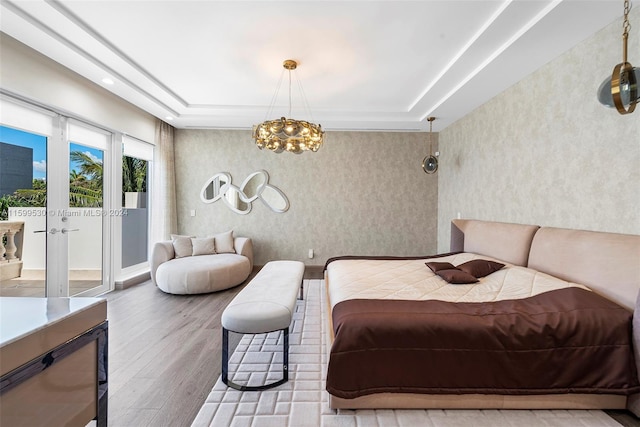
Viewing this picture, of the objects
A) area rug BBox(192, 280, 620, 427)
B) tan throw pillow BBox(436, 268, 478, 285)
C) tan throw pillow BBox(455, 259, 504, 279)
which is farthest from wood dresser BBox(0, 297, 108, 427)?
tan throw pillow BBox(455, 259, 504, 279)

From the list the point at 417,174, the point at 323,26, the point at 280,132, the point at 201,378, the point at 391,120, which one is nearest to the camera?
the point at 201,378

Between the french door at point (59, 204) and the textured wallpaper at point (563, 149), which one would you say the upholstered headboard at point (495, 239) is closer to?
the textured wallpaper at point (563, 149)

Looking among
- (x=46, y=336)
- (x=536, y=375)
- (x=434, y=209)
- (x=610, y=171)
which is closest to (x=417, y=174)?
(x=434, y=209)

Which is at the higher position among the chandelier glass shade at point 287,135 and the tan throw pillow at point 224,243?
the chandelier glass shade at point 287,135

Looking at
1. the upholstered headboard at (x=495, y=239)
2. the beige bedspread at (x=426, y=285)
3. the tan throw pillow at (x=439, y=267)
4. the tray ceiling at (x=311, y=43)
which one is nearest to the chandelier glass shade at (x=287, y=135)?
the tray ceiling at (x=311, y=43)

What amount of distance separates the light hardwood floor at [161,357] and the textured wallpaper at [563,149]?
10.7 feet

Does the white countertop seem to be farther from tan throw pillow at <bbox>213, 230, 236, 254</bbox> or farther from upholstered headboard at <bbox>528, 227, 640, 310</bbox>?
tan throw pillow at <bbox>213, 230, 236, 254</bbox>

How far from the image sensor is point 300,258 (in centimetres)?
532

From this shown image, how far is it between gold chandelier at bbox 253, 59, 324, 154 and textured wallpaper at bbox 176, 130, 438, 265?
87.2 inches

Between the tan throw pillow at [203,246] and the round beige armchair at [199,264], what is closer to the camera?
the round beige armchair at [199,264]

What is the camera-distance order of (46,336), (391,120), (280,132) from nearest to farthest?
(46,336) → (280,132) → (391,120)

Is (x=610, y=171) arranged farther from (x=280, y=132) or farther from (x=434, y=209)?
(x=434, y=209)

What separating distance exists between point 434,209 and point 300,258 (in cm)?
267

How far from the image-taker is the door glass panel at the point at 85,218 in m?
3.45
